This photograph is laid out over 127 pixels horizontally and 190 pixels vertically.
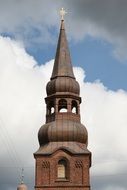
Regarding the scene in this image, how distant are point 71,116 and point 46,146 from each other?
4736 mm

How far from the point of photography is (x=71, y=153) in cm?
7394

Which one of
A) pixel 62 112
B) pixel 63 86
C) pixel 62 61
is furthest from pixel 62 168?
pixel 62 61

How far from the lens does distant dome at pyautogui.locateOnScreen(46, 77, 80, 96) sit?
7800 centimetres

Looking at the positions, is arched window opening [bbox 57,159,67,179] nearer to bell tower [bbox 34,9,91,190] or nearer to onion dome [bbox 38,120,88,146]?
bell tower [bbox 34,9,91,190]

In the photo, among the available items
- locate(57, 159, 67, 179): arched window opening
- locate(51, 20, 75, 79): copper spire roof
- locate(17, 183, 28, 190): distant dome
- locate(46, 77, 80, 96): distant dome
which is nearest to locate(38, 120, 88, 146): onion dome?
locate(57, 159, 67, 179): arched window opening

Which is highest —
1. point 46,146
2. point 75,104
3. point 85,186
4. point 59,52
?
point 59,52

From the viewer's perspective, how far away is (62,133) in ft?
246

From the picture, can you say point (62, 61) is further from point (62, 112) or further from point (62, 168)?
point (62, 168)

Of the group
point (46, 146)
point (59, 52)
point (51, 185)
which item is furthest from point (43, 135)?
point (59, 52)

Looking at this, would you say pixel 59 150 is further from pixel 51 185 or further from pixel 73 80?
pixel 73 80

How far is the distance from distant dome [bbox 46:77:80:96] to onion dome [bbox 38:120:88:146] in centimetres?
434

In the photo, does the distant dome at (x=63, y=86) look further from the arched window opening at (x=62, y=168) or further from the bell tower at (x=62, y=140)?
the arched window opening at (x=62, y=168)

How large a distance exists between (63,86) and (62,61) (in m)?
3.58

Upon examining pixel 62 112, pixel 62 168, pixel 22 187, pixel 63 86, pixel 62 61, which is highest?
pixel 62 61
